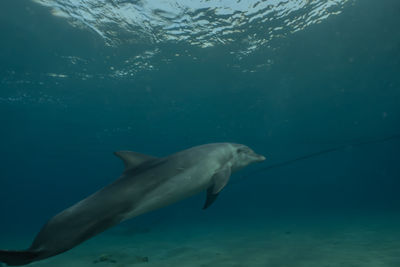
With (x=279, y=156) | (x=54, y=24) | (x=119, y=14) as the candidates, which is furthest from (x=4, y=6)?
(x=279, y=156)

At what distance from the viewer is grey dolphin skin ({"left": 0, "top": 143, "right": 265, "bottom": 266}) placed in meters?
2.68

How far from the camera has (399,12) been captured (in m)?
14.7

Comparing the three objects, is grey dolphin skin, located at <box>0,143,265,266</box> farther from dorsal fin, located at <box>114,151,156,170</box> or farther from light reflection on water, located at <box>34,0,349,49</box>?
light reflection on water, located at <box>34,0,349,49</box>

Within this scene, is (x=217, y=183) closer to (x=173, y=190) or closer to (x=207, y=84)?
(x=173, y=190)

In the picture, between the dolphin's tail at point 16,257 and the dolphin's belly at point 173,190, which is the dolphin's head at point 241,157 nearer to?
the dolphin's belly at point 173,190

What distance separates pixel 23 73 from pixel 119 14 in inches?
397

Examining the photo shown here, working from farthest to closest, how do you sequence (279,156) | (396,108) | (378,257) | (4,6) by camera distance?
(279,156) < (396,108) < (4,6) < (378,257)

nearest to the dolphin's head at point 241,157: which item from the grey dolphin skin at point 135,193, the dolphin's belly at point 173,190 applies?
the grey dolphin skin at point 135,193

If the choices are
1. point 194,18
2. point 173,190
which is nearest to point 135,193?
point 173,190

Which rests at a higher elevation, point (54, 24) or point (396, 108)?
point (54, 24)

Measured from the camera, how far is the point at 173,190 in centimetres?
371

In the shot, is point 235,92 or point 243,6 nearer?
point 243,6

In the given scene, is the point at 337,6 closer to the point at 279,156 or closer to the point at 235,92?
the point at 235,92

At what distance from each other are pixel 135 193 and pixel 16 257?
4.42ft
